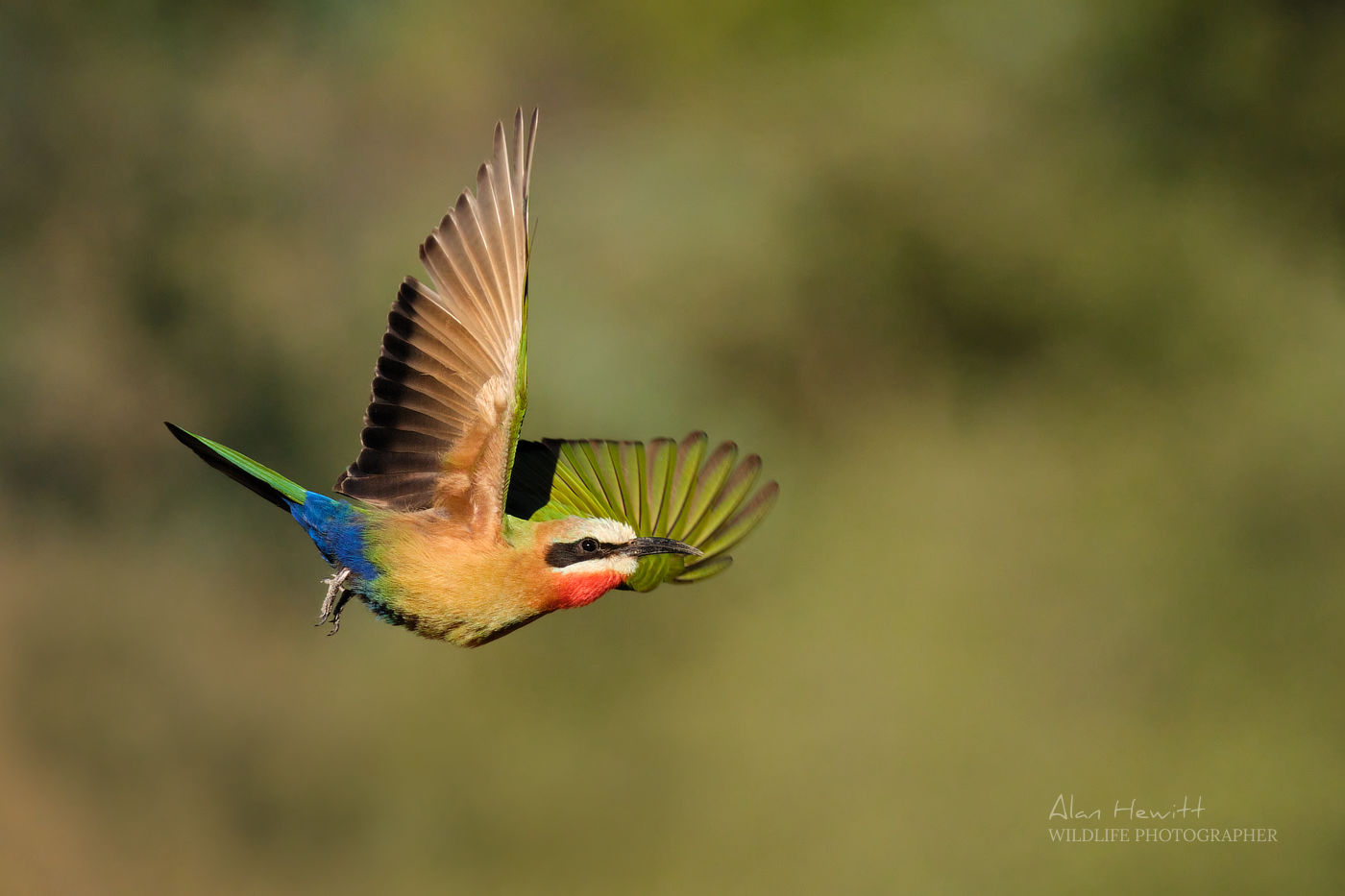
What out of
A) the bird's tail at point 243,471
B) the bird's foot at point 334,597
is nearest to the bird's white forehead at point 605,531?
the bird's foot at point 334,597

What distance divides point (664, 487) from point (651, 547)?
373 millimetres

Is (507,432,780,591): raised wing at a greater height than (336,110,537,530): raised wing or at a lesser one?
greater

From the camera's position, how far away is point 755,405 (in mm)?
5156

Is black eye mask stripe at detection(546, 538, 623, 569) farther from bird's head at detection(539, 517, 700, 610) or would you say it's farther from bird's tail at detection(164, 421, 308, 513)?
bird's tail at detection(164, 421, 308, 513)

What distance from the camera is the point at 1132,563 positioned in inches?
179

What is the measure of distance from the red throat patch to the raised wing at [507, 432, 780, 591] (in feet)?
1.10

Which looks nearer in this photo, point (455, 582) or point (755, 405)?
point (455, 582)

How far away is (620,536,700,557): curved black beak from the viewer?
1.65 metres

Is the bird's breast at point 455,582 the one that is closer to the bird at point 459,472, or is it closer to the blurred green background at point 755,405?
the bird at point 459,472

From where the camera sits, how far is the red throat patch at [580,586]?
1.62m

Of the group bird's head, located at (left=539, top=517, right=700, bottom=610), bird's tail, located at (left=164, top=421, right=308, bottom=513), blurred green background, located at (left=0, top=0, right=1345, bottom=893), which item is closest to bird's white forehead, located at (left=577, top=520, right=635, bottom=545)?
bird's head, located at (left=539, top=517, right=700, bottom=610)
